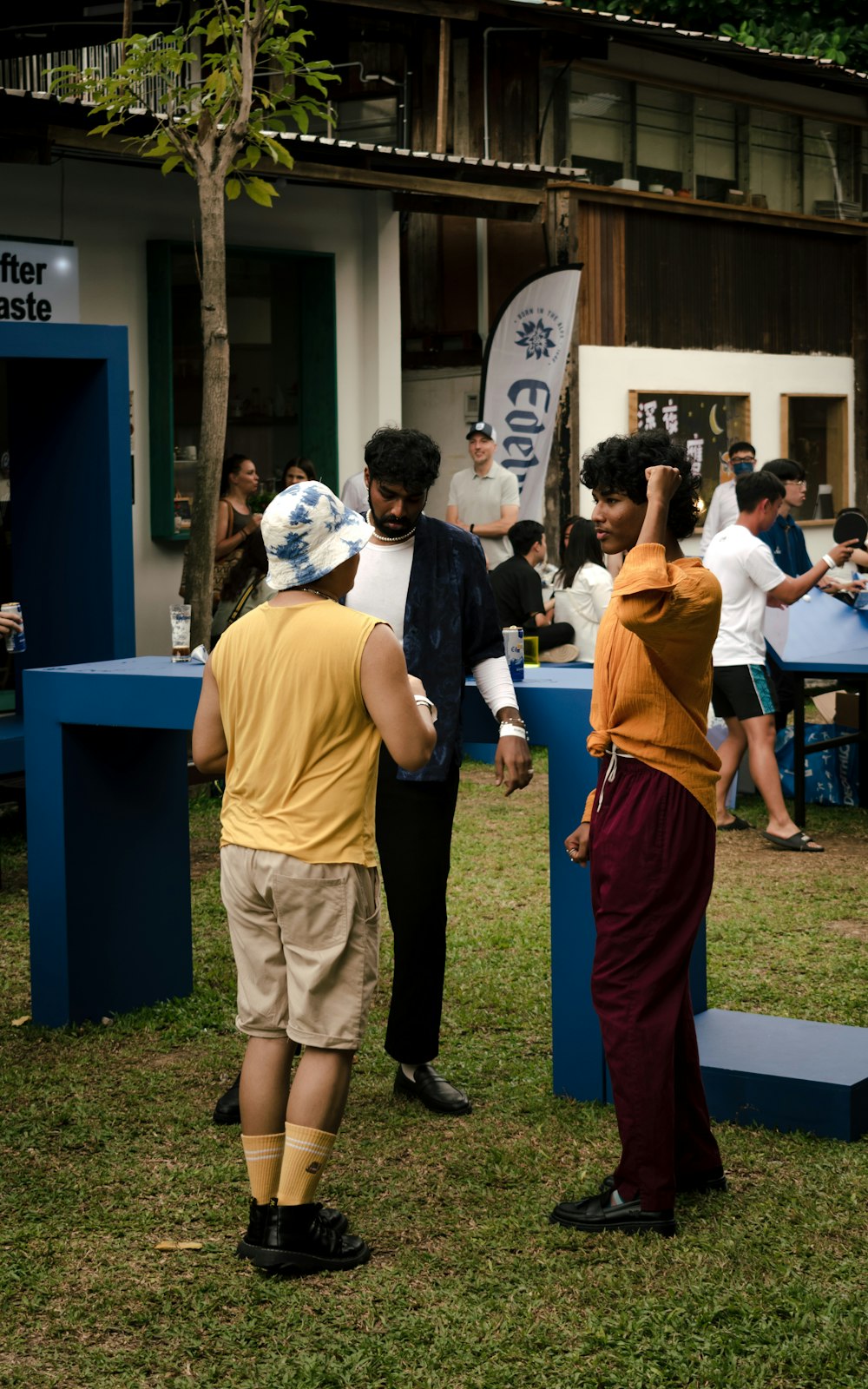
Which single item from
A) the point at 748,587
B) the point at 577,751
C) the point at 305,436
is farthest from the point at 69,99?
the point at 577,751

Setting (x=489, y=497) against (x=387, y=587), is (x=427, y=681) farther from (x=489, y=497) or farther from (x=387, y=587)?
(x=489, y=497)

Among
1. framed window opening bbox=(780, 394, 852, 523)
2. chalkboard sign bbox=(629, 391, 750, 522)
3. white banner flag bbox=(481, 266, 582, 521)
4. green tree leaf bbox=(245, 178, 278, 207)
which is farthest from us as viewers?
framed window opening bbox=(780, 394, 852, 523)

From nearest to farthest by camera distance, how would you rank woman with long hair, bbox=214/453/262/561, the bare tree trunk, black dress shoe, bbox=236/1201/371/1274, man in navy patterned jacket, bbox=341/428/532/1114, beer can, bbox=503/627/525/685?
black dress shoe, bbox=236/1201/371/1274, man in navy patterned jacket, bbox=341/428/532/1114, beer can, bbox=503/627/525/685, the bare tree trunk, woman with long hair, bbox=214/453/262/561

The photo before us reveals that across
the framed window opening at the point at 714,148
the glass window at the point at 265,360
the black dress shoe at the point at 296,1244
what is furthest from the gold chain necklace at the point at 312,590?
the framed window opening at the point at 714,148

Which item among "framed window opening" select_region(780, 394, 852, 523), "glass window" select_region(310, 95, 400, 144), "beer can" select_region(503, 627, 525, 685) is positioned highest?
"glass window" select_region(310, 95, 400, 144)

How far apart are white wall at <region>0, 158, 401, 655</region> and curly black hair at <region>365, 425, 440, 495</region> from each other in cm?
795

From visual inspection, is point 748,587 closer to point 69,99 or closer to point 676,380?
point 69,99

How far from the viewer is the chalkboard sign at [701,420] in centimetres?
1716

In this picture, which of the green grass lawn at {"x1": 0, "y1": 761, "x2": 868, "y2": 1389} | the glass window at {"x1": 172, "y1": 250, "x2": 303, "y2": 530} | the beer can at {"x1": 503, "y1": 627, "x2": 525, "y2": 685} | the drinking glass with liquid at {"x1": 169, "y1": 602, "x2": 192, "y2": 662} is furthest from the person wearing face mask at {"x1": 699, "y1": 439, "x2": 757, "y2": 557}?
the beer can at {"x1": 503, "y1": 627, "x2": 525, "y2": 685}

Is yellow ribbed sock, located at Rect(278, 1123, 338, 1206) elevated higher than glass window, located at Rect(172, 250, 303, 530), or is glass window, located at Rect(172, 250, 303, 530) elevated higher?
glass window, located at Rect(172, 250, 303, 530)

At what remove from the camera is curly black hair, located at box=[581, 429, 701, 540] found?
13.1 feet

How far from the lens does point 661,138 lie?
707 inches

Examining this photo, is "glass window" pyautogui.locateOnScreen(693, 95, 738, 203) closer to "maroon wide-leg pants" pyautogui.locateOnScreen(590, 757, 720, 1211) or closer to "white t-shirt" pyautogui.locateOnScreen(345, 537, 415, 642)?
"white t-shirt" pyautogui.locateOnScreen(345, 537, 415, 642)

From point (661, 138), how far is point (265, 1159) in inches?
625
